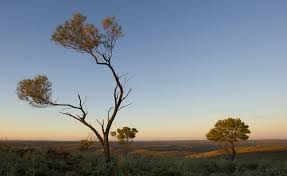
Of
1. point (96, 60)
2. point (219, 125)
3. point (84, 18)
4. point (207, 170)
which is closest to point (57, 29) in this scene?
point (84, 18)

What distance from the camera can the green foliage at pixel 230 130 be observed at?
78.1 metres

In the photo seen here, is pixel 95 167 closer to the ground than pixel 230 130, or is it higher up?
closer to the ground

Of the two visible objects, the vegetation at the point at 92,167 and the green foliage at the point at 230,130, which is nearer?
the vegetation at the point at 92,167

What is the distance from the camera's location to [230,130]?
259 ft

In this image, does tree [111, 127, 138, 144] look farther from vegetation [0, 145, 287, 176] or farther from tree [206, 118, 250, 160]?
vegetation [0, 145, 287, 176]

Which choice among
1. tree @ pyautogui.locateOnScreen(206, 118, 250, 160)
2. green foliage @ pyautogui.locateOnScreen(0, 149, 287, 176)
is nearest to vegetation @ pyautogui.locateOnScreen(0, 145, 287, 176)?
green foliage @ pyautogui.locateOnScreen(0, 149, 287, 176)

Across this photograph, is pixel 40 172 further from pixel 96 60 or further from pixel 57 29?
pixel 57 29

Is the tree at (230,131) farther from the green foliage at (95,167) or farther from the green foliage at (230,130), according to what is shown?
the green foliage at (95,167)

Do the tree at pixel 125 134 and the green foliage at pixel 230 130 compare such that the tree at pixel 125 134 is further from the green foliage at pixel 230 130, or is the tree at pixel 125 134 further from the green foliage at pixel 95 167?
the green foliage at pixel 95 167

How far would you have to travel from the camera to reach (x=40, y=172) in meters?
17.5

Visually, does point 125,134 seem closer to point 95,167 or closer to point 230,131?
point 230,131

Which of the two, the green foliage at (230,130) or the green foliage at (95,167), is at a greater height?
the green foliage at (230,130)

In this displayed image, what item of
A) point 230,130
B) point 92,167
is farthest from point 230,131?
point 92,167

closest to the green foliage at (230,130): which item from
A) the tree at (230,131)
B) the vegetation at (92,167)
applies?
the tree at (230,131)
